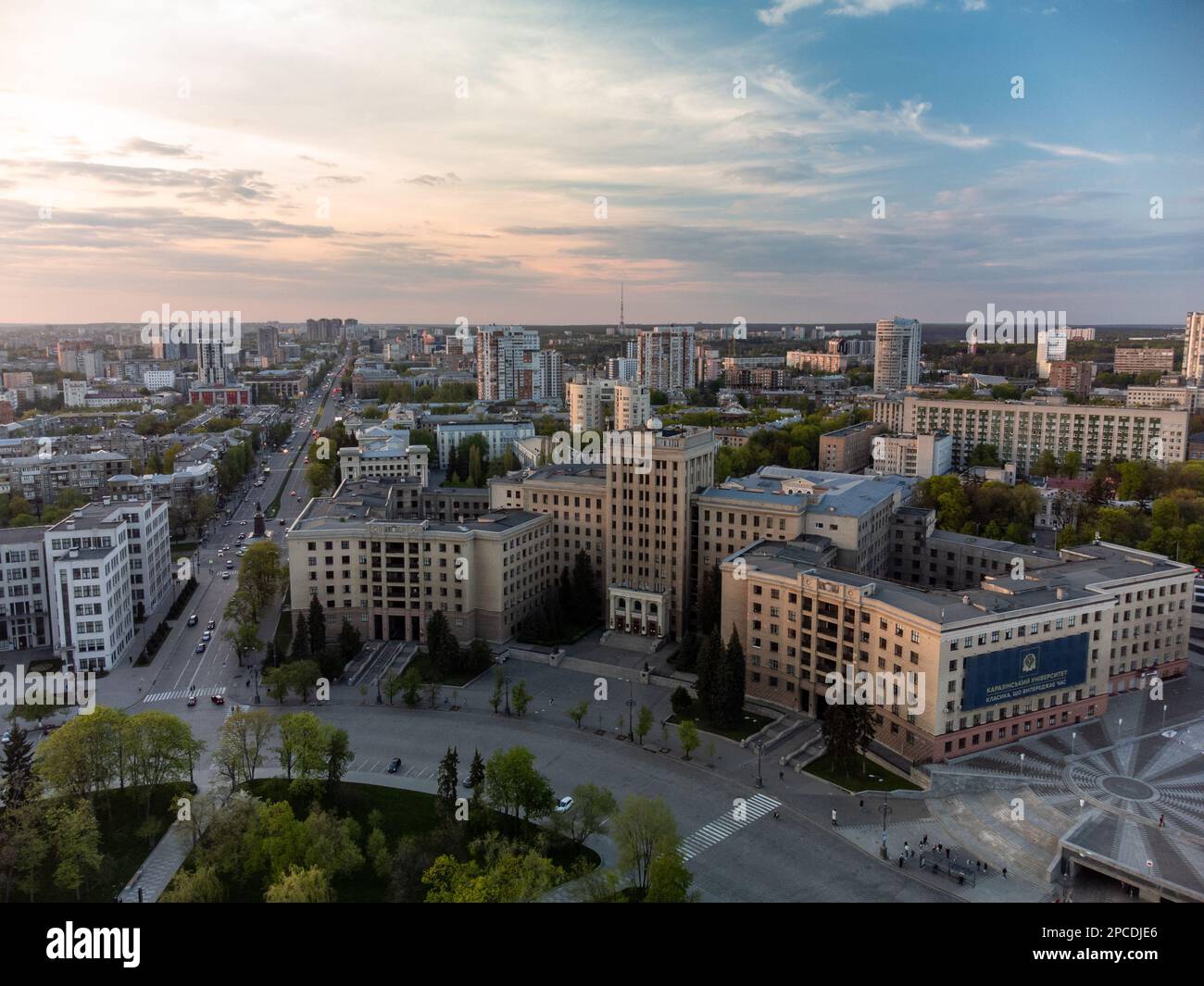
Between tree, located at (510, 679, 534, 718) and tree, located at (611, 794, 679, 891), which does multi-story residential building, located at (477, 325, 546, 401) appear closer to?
tree, located at (510, 679, 534, 718)

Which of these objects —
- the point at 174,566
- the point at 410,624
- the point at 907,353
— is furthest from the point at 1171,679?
the point at 907,353

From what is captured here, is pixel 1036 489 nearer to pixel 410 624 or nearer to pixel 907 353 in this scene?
pixel 410 624

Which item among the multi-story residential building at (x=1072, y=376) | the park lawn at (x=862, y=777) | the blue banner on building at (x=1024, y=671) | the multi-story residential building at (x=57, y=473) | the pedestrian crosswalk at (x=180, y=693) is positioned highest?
the multi-story residential building at (x=1072, y=376)

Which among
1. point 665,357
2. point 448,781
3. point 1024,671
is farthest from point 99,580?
point 665,357

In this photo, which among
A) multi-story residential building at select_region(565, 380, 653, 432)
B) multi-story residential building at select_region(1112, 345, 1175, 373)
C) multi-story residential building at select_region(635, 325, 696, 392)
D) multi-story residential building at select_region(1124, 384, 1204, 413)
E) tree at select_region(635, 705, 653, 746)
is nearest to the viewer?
tree at select_region(635, 705, 653, 746)

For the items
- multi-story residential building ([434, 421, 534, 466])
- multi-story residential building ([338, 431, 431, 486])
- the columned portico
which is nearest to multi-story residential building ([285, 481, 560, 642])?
the columned portico

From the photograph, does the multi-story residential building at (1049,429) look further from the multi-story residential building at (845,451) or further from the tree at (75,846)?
the tree at (75,846)

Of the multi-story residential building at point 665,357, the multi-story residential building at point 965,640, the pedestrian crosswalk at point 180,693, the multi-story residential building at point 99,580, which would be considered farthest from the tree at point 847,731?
the multi-story residential building at point 665,357
